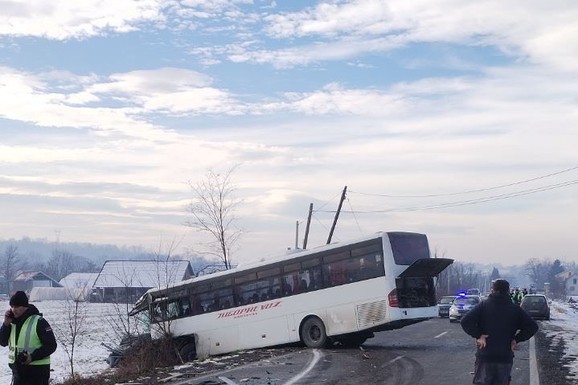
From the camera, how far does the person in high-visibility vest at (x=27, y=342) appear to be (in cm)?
855

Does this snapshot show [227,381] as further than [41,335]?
Yes

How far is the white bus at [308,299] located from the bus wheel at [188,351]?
3cm

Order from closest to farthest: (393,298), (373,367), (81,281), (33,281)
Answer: (373,367), (393,298), (81,281), (33,281)

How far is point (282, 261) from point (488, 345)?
14970mm

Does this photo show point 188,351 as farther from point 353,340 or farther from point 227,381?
point 227,381

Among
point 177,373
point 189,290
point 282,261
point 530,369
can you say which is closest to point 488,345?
point 530,369

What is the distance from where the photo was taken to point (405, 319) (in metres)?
21.8

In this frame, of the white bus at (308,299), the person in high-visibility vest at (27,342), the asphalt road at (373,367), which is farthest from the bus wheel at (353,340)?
the person in high-visibility vest at (27,342)

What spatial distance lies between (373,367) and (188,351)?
9.71 m

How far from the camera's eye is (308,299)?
22828 millimetres

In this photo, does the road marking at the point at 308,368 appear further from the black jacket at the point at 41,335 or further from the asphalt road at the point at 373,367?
the black jacket at the point at 41,335

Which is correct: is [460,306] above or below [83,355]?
above

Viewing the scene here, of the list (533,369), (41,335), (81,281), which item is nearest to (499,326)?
(41,335)

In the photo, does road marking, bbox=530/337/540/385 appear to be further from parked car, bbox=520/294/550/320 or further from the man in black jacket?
parked car, bbox=520/294/550/320
